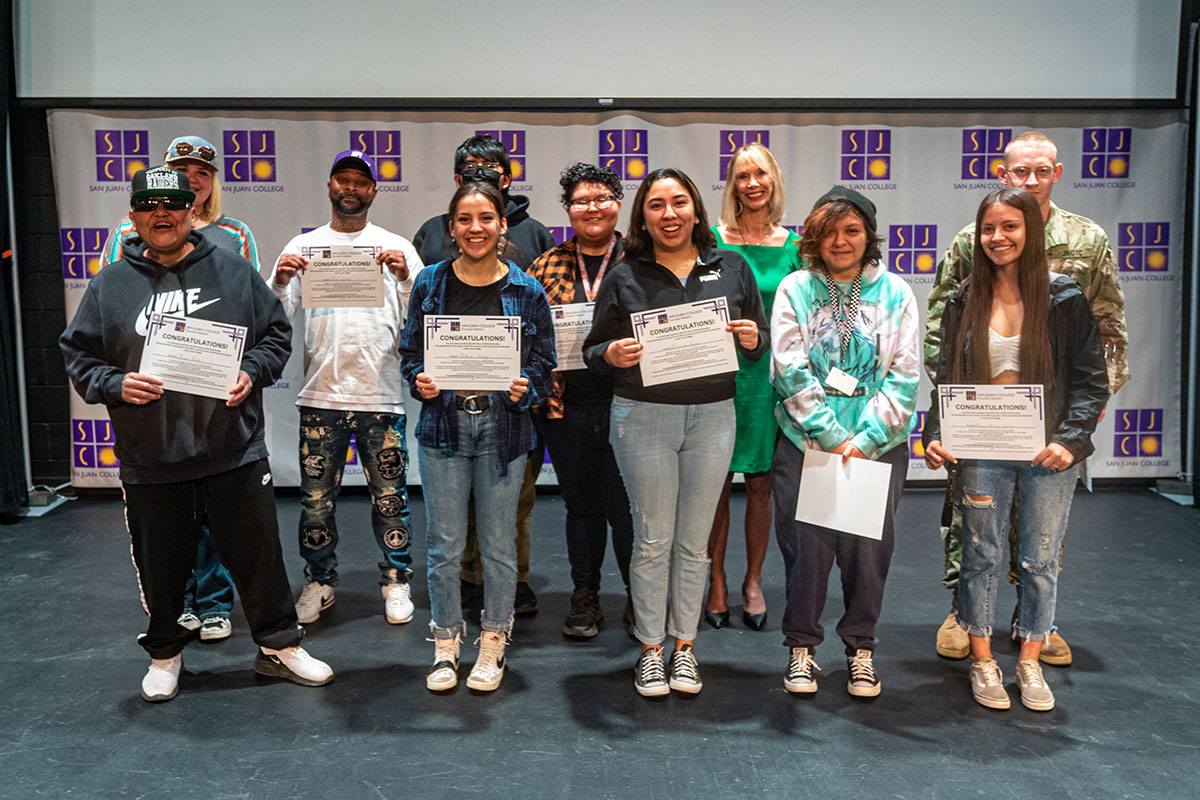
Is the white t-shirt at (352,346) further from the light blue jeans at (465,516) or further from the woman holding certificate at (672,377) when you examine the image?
the woman holding certificate at (672,377)

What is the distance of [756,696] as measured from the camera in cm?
286

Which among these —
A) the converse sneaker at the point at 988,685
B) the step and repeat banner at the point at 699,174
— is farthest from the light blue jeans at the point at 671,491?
the step and repeat banner at the point at 699,174

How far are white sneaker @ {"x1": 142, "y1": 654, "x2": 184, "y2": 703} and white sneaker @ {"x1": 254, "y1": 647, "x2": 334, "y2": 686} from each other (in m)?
0.25

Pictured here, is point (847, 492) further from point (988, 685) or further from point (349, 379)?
point (349, 379)

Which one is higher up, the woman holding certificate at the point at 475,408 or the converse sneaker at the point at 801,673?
the woman holding certificate at the point at 475,408

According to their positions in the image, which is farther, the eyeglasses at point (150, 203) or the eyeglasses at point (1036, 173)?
the eyeglasses at point (1036, 173)

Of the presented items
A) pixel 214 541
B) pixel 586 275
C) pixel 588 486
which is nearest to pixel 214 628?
pixel 214 541

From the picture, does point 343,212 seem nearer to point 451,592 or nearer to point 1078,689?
point 451,592

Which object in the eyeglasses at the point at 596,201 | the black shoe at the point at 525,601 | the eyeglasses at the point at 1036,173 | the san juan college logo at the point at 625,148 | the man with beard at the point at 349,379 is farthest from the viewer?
the san juan college logo at the point at 625,148

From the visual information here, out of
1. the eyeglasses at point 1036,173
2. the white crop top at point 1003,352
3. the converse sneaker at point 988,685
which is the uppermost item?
the eyeglasses at point 1036,173

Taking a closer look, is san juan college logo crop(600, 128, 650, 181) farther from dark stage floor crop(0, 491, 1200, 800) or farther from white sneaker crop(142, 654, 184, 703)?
white sneaker crop(142, 654, 184, 703)

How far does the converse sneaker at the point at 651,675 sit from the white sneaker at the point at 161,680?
59.4 inches

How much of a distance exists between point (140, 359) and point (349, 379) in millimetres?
823

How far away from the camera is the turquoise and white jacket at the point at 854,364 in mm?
2697
